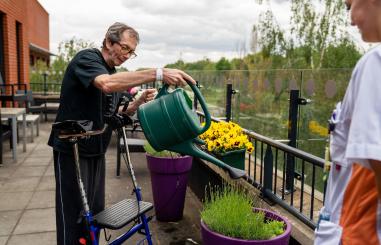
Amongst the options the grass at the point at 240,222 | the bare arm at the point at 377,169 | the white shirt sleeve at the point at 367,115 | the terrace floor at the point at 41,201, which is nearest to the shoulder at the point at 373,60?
the white shirt sleeve at the point at 367,115

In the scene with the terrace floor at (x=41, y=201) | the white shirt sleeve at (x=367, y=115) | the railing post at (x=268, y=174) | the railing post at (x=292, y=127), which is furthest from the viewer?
the railing post at (x=292, y=127)

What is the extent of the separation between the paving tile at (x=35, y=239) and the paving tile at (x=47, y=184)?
1.44 m

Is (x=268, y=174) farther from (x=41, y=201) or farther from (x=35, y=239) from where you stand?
(x=41, y=201)

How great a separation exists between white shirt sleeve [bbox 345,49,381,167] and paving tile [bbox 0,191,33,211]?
4123mm

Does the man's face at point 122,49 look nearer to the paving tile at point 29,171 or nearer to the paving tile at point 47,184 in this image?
the paving tile at point 47,184

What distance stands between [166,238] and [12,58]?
7.97 meters

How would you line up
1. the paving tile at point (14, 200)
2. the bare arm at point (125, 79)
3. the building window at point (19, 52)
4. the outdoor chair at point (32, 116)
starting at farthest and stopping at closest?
the building window at point (19, 52) → the outdoor chair at point (32, 116) → the paving tile at point (14, 200) → the bare arm at point (125, 79)

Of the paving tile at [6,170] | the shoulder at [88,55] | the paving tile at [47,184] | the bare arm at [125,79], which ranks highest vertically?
the shoulder at [88,55]

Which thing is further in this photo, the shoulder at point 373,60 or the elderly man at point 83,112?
the elderly man at point 83,112

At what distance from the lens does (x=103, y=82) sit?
205 centimetres

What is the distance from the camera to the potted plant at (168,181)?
373 cm

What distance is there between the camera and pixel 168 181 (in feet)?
12.4

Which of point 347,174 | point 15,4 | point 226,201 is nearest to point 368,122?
point 347,174

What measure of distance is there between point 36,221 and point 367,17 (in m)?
3.76
